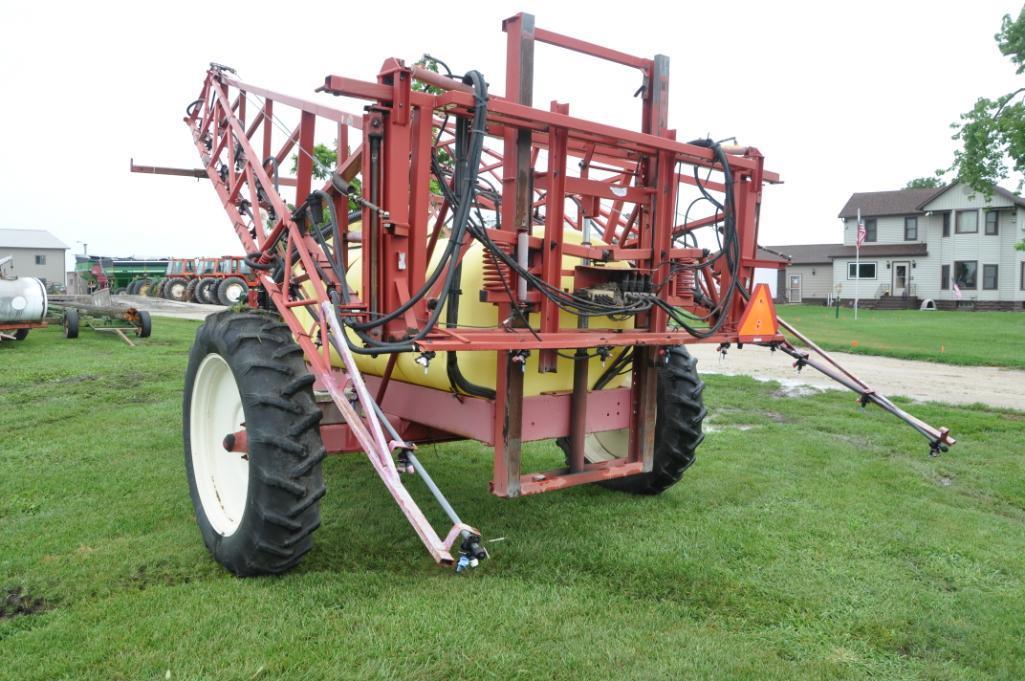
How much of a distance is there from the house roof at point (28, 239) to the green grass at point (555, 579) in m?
72.6

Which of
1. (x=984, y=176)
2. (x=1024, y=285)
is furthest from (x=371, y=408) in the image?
(x=1024, y=285)

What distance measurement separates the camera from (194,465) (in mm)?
4621

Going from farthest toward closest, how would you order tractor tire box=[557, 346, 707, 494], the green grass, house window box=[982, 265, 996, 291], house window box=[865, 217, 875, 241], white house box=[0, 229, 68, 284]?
1. white house box=[0, 229, 68, 284]
2. house window box=[865, 217, 875, 241]
3. house window box=[982, 265, 996, 291]
4. tractor tire box=[557, 346, 707, 494]
5. the green grass

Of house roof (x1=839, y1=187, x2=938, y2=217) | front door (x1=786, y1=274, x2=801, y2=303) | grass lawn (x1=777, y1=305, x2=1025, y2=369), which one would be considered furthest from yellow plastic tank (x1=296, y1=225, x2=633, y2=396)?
front door (x1=786, y1=274, x2=801, y2=303)

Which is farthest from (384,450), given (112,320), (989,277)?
(989,277)

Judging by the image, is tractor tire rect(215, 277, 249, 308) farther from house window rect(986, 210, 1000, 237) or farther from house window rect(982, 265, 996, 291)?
house window rect(986, 210, 1000, 237)

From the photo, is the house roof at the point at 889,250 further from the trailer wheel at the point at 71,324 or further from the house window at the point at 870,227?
the trailer wheel at the point at 71,324

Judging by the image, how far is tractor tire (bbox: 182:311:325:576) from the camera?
362 centimetres

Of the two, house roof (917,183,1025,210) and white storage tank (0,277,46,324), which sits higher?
house roof (917,183,1025,210)

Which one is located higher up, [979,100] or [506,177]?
[979,100]

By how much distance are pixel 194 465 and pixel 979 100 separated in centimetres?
2377

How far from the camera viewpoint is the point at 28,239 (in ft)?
227

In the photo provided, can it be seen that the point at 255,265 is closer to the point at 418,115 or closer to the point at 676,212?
the point at 418,115

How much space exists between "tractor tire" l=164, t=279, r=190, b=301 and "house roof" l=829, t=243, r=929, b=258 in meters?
33.5
